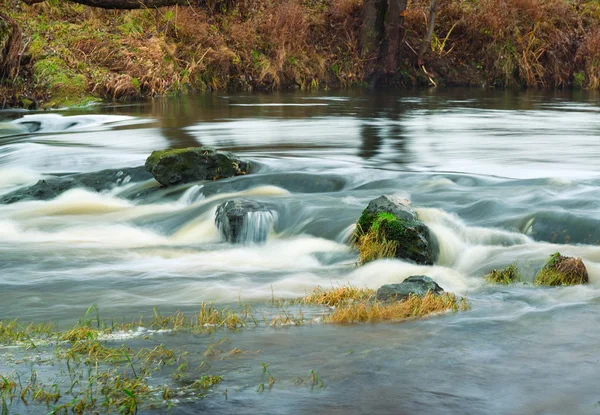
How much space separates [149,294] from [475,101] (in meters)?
14.9

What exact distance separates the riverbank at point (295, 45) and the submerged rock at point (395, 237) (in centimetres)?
1375

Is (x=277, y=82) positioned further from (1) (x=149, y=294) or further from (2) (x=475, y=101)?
(1) (x=149, y=294)

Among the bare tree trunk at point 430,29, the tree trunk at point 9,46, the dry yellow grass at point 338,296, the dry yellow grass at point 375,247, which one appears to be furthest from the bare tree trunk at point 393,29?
the dry yellow grass at point 338,296

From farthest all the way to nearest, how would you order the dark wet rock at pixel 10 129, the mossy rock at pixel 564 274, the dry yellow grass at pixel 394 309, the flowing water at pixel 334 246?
the dark wet rock at pixel 10 129
the mossy rock at pixel 564 274
the dry yellow grass at pixel 394 309
the flowing water at pixel 334 246

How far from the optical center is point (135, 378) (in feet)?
12.0

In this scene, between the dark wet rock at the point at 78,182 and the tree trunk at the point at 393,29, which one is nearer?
the dark wet rock at the point at 78,182

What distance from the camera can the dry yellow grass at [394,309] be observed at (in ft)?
15.2

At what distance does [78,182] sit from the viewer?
31.3 ft

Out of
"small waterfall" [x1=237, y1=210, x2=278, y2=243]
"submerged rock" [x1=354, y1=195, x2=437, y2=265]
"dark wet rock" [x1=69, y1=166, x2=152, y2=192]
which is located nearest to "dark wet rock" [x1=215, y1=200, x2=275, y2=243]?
"small waterfall" [x1=237, y1=210, x2=278, y2=243]

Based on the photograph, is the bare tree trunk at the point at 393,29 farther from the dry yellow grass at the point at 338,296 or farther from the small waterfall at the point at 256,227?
the dry yellow grass at the point at 338,296

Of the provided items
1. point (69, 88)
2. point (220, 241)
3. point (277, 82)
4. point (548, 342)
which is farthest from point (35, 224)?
point (277, 82)

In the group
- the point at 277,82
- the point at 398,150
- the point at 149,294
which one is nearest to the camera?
the point at 149,294

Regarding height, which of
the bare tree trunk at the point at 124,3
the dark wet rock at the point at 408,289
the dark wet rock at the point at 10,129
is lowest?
the dark wet rock at the point at 408,289

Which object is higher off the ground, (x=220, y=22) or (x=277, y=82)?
(x=220, y=22)
